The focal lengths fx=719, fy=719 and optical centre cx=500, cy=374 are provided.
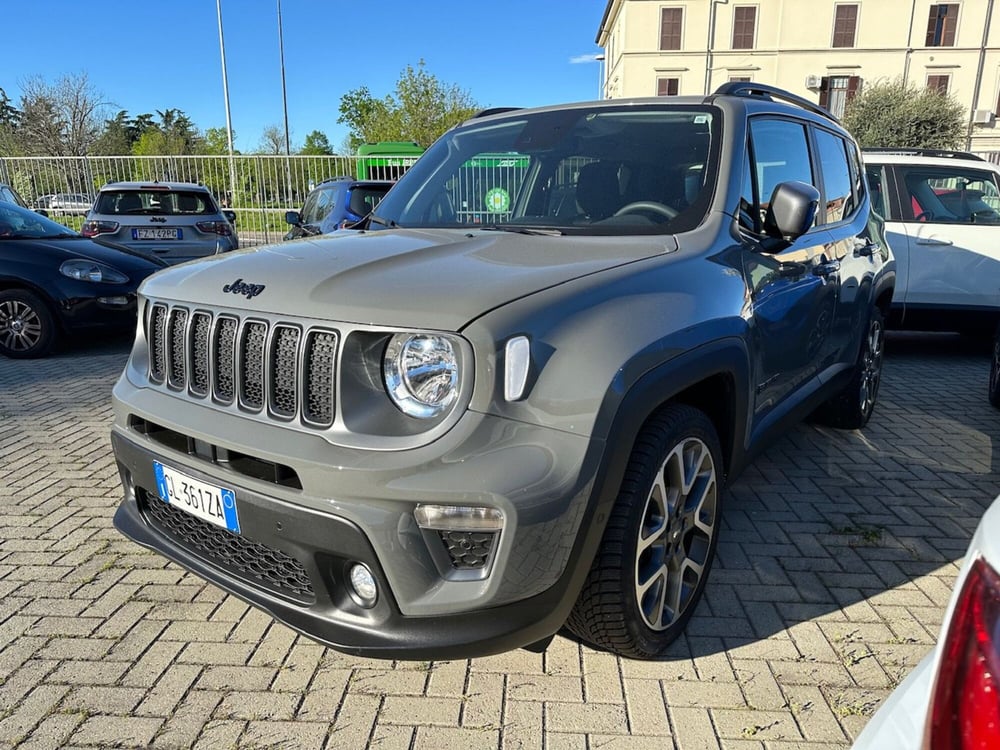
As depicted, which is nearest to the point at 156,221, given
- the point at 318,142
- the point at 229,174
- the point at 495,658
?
the point at 495,658

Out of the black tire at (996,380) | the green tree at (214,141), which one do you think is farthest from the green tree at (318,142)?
the black tire at (996,380)

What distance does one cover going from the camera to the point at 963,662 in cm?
90

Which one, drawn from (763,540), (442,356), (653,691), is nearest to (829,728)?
(653,691)

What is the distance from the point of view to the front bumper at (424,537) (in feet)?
5.80

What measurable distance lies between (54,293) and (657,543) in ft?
22.4

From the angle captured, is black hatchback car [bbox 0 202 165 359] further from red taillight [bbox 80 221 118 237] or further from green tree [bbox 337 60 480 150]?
green tree [bbox 337 60 480 150]

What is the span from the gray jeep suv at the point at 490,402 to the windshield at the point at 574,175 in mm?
15

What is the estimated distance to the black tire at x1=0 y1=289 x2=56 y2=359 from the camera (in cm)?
692

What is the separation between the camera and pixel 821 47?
43062 millimetres

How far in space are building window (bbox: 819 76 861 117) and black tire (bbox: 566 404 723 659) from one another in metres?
47.4

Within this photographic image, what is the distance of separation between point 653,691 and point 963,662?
1.53m

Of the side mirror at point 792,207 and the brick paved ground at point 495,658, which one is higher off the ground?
the side mirror at point 792,207

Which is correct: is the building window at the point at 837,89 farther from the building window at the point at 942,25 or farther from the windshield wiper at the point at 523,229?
the windshield wiper at the point at 523,229

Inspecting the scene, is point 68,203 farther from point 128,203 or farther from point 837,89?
point 837,89
